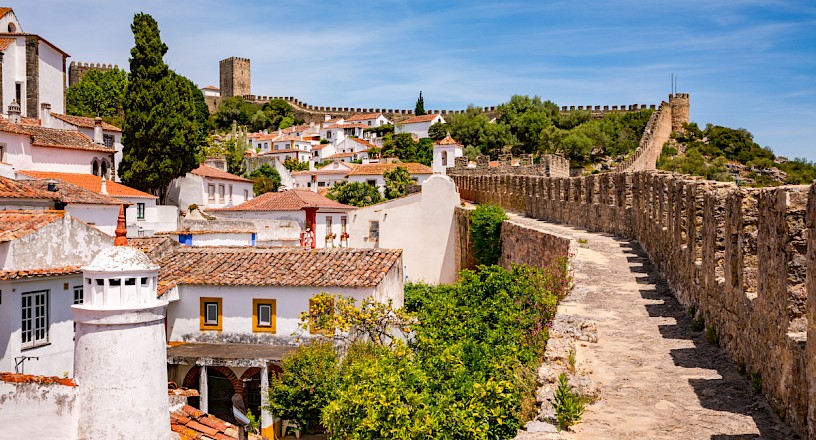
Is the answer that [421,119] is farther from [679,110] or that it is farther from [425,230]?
[425,230]

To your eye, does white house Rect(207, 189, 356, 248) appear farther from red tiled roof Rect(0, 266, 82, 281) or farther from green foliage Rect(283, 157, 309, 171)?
green foliage Rect(283, 157, 309, 171)

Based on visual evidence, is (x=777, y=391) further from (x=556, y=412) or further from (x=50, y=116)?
(x=50, y=116)

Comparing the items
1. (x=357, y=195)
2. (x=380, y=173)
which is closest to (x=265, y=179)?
(x=380, y=173)

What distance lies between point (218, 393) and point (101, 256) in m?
10.6

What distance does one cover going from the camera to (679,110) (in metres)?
64.4

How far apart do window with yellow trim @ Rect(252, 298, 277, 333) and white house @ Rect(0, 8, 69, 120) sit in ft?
104

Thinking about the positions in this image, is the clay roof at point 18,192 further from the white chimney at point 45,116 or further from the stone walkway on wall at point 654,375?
the white chimney at point 45,116

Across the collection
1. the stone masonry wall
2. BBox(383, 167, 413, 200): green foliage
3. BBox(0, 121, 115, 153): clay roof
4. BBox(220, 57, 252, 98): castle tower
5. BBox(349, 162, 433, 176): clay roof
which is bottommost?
the stone masonry wall

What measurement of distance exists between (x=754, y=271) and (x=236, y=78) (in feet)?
418

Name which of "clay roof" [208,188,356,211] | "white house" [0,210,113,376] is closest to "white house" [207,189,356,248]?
"clay roof" [208,188,356,211]

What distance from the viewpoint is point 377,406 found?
27.6 feet

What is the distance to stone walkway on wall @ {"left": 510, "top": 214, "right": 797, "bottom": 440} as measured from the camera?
6375 mm

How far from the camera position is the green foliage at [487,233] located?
2842cm

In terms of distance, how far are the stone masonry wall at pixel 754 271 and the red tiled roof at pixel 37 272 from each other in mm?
10662
